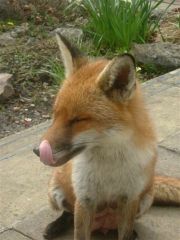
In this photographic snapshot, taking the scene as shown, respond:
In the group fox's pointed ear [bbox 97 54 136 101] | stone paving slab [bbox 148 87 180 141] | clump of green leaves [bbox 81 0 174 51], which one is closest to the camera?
fox's pointed ear [bbox 97 54 136 101]

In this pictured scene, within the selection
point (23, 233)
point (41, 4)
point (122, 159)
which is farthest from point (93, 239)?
point (41, 4)

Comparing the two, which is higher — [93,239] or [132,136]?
[132,136]

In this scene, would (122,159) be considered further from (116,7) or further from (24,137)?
(116,7)

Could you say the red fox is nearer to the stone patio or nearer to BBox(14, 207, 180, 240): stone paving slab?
BBox(14, 207, 180, 240): stone paving slab

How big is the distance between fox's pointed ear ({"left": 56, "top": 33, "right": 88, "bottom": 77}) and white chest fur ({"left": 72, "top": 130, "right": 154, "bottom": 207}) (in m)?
0.56

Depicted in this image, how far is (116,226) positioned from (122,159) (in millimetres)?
775

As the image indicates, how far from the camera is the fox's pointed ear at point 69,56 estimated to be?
362 cm

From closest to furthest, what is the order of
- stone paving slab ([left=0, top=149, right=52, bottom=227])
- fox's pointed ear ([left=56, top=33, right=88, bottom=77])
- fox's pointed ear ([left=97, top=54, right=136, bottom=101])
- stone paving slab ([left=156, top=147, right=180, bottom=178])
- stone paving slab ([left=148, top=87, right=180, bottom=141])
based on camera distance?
fox's pointed ear ([left=97, top=54, right=136, bottom=101])
fox's pointed ear ([left=56, top=33, right=88, bottom=77])
stone paving slab ([left=0, top=149, right=52, bottom=227])
stone paving slab ([left=156, top=147, right=180, bottom=178])
stone paving slab ([left=148, top=87, right=180, bottom=141])

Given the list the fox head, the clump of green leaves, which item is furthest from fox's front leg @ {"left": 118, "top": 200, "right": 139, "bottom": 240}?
the clump of green leaves

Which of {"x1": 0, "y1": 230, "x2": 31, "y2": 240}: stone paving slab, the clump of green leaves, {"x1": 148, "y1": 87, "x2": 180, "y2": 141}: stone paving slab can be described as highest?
the clump of green leaves

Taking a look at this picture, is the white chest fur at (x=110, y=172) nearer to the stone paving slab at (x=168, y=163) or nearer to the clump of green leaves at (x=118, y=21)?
the stone paving slab at (x=168, y=163)

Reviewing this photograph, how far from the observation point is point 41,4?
9742 mm

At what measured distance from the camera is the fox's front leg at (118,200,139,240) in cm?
369

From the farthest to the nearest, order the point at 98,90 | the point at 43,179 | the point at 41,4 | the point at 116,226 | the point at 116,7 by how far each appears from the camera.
Answer: the point at 41,4 < the point at 116,7 < the point at 43,179 < the point at 116,226 < the point at 98,90
